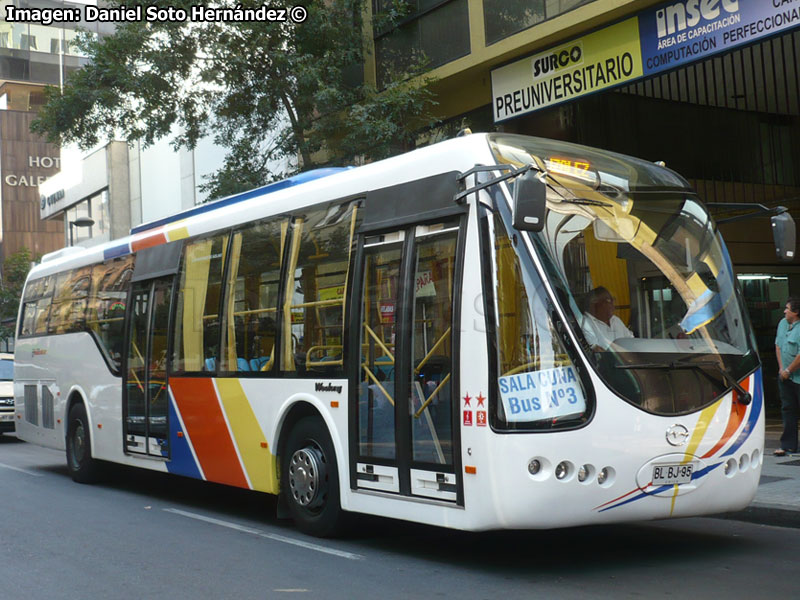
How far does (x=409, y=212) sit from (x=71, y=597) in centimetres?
351

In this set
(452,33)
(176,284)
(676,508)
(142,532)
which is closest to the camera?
(676,508)

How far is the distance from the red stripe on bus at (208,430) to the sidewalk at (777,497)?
4.51m

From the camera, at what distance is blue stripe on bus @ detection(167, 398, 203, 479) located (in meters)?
10.6

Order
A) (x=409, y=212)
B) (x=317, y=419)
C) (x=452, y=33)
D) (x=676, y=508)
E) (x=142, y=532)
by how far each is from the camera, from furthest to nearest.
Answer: (x=452, y=33) → (x=142, y=532) → (x=317, y=419) → (x=409, y=212) → (x=676, y=508)

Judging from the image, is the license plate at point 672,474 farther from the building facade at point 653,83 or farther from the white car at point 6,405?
the white car at point 6,405

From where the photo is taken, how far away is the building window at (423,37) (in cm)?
1597

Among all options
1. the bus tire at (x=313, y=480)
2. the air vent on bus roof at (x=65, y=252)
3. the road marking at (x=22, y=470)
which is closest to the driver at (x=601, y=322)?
the bus tire at (x=313, y=480)

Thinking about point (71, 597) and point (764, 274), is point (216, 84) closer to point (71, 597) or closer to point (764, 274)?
point (764, 274)

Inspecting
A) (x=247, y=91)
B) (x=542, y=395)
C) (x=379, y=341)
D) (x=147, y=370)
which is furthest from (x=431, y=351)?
(x=247, y=91)

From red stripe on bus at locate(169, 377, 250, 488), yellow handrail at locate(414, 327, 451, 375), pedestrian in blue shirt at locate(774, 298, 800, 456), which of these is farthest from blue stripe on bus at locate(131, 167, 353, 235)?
pedestrian in blue shirt at locate(774, 298, 800, 456)

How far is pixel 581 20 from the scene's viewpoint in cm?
1354

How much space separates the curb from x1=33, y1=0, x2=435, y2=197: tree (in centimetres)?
808

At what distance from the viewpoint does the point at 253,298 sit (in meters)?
9.61

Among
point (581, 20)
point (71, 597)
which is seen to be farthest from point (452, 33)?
point (71, 597)
